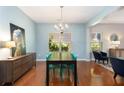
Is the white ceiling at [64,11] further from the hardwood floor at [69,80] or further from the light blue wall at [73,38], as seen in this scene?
the light blue wall at [73,38]

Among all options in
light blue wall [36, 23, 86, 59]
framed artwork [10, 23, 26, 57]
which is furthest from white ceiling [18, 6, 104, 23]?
light blue wall [36, 23, 86, 59]

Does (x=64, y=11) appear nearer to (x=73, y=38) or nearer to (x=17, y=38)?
(x=17, y=38)

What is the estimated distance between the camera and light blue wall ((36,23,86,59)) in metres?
11.5

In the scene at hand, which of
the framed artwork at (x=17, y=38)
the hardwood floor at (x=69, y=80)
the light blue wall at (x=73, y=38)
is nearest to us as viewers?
the hardwood floor at (x=69, y=80)

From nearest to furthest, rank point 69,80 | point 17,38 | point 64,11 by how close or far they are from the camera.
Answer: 1. point 69,80
2. point 17,38
3. point 64,11

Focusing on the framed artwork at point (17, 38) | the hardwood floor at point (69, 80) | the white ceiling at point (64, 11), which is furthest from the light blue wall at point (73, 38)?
the hardwood floor at point (69, 80)

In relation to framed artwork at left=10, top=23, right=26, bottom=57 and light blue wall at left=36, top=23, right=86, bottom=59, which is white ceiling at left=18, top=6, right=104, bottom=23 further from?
light blue wall at left=36, top=23, right=86, bottom=59

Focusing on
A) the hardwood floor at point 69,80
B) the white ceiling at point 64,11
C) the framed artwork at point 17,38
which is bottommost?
the hardwood floor at point 69,80

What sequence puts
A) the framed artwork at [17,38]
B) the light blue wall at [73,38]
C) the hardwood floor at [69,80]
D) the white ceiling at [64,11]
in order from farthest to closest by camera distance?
the light blue wall at [73,38], the white ceiling at [64,11], the framed artwork at [17,38], the hardwood floor at [69,80]

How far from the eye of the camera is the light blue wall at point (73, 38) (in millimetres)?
11477

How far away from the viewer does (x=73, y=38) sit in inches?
455

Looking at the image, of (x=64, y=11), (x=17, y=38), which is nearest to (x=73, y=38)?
(x=64, y=11)
